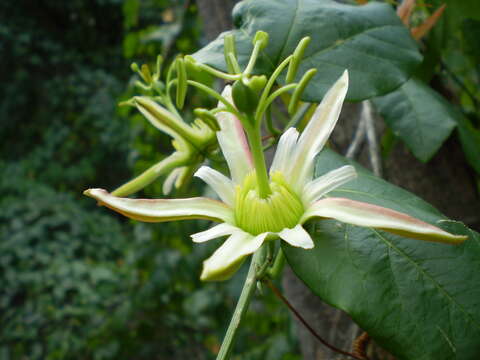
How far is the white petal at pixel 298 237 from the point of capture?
34 centimetres

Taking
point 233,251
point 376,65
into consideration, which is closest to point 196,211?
point 233,251

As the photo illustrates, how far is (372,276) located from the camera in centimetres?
37

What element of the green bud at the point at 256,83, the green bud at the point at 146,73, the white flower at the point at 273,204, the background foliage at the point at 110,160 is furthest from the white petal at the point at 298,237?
the green bud at the point at 146,73

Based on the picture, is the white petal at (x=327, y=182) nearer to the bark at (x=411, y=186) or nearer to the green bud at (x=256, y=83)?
the green bud at (x=256, y=83)

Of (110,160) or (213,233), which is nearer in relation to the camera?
(213,233)

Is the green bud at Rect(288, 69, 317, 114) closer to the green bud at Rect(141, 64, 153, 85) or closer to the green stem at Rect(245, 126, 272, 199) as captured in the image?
the green stem at Rect(245, 126, 272, 199)

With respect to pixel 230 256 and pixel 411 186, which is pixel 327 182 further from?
pixel 411 186

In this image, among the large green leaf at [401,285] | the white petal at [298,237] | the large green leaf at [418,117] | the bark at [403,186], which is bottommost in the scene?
the bark at [403,186]

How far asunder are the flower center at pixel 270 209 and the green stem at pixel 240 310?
0.13ft

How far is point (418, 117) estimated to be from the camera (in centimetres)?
64

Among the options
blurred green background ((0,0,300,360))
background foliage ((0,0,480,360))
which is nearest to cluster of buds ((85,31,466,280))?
background foliage ((0,0,480,360))

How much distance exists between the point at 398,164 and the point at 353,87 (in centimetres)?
36

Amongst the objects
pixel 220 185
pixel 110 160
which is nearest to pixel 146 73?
pixel 220 185

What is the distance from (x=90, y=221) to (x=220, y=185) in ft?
9.56
